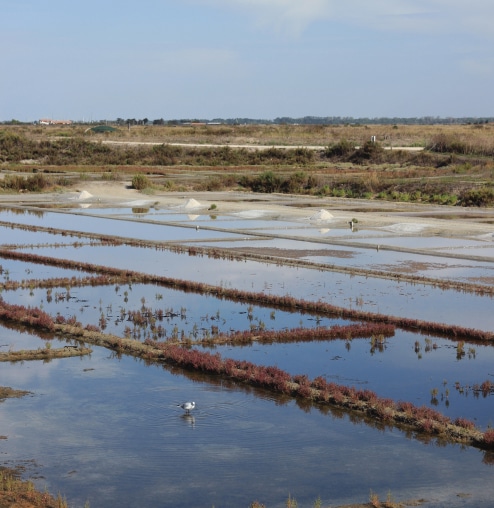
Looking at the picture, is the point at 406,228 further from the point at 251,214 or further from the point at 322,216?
the point at 251,214

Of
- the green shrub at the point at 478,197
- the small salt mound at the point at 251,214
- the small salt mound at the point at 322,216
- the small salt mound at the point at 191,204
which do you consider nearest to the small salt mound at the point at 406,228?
the small salt mound at the point at 322,216

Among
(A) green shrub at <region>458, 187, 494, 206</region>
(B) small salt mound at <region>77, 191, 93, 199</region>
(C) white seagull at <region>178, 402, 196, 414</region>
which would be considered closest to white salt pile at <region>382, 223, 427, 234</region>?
(A) green shrub at <region>458, 187, 494, 206</region>

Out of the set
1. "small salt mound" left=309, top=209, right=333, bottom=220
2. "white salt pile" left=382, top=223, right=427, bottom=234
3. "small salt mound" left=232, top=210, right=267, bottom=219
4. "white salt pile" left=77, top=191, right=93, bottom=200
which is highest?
"white salt pile" left=77, top=191, right=93, bottom=200

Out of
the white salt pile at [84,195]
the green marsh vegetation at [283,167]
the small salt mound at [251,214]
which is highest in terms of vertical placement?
the green marsh vegetation at [283,167]

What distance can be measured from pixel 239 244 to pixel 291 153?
3788 cm

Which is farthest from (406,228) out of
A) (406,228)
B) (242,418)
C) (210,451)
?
(210,451)

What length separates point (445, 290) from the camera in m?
15.2

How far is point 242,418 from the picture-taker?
28.3ft

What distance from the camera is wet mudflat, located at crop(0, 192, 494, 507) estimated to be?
701 centimetres

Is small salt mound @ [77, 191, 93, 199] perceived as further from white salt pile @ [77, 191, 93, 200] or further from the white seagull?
the white seagull

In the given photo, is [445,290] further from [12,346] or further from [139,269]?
[12,346]

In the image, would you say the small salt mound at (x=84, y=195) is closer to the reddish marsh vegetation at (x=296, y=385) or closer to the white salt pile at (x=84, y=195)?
the white salt pile at (x=84, y=195)

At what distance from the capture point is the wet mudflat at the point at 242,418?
276 inches

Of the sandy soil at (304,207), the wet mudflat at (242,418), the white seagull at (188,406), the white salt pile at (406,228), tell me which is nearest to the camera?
the wet mudflat at (242,418)
